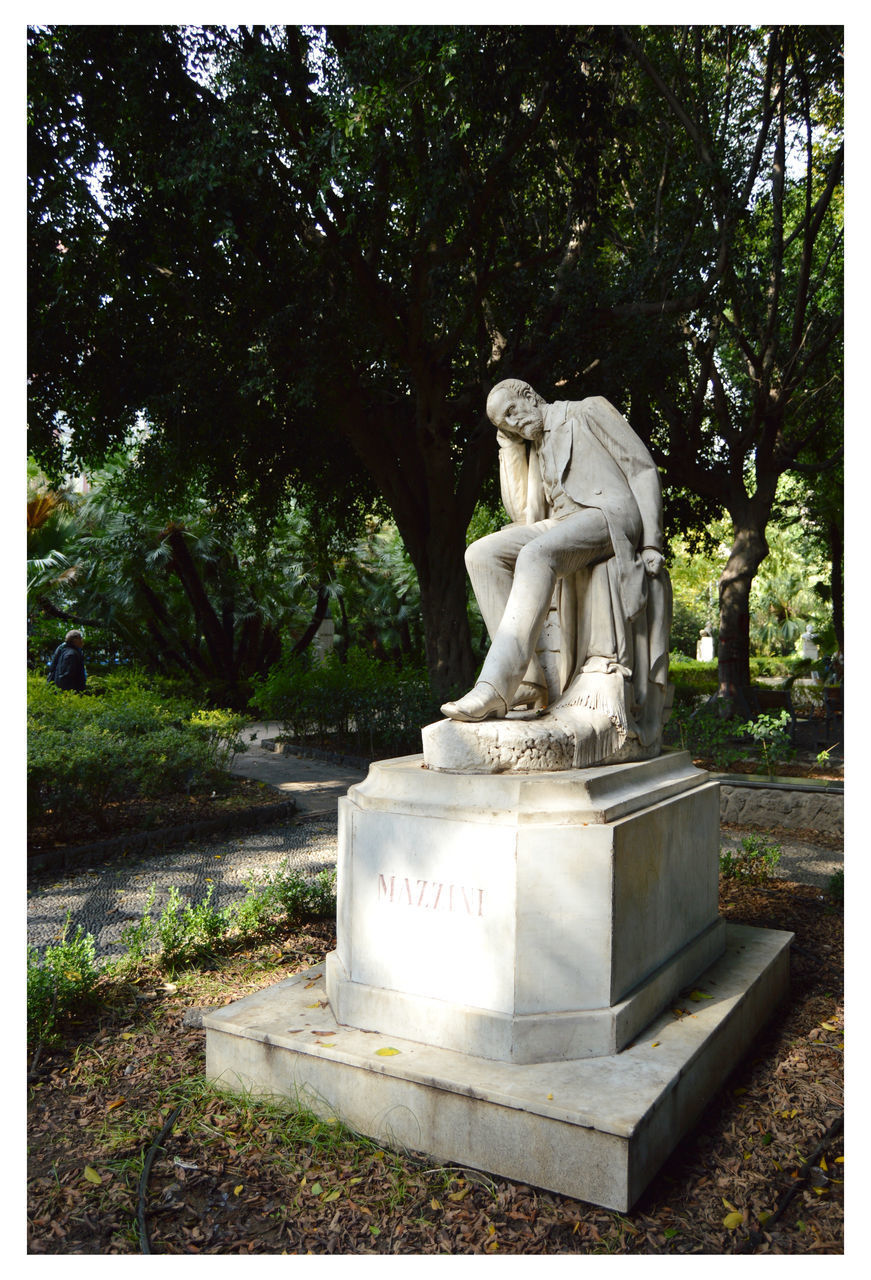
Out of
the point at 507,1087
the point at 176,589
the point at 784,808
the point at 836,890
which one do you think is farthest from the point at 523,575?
the point at 176,589

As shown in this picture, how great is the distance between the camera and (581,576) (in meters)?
4.02

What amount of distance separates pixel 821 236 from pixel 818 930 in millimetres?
13170

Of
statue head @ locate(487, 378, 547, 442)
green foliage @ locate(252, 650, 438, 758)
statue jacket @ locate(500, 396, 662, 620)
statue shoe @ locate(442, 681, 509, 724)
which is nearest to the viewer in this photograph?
statue shoe @ locate(442, 681, 509, 724)

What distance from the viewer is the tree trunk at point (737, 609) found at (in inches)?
589

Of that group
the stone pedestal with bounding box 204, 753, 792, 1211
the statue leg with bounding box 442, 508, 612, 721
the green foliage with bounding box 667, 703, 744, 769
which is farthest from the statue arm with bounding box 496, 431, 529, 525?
the green foliage with bounding box 667, 703, 744, 769

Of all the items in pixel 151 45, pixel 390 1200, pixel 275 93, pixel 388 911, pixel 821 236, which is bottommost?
pixel 390 1200

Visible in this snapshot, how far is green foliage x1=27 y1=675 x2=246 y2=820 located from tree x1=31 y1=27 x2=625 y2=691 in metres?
3.02

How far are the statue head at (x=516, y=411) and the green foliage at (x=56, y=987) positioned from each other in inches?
118

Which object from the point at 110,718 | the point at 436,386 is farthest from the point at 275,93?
the point at 110,718

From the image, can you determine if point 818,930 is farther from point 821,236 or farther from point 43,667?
point 43,667

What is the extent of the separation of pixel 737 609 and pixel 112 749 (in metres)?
10.8

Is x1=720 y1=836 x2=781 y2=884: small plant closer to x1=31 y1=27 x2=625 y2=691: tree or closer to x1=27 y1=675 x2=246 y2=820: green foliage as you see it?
x1=27 y1=675 x2=246 y2=820: green foliage

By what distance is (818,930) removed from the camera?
5.27m

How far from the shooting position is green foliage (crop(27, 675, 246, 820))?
291 inches
